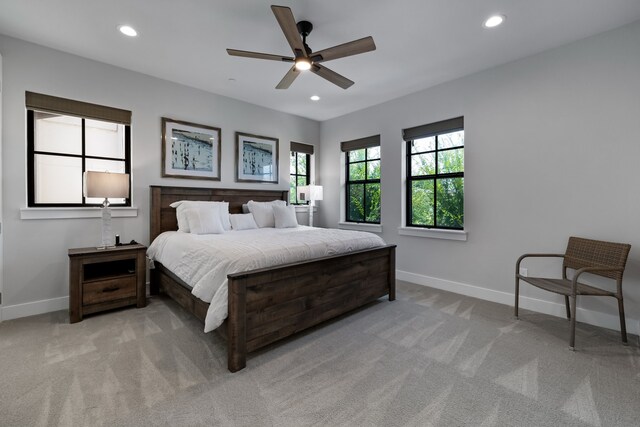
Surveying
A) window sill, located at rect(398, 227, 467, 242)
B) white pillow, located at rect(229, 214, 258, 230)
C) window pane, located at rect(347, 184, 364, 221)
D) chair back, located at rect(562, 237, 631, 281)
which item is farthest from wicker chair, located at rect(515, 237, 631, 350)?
white pillow, located at rect(229, 214, 258, 230)

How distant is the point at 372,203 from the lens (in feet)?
16.5

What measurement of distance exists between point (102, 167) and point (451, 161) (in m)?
4.51

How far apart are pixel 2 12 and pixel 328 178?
441 centimetres

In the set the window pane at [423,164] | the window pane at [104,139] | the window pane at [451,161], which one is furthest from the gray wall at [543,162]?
the window pane at [104,139]

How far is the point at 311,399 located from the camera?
1753mm

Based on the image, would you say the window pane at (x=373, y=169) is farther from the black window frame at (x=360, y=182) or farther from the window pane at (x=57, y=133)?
the window pane at (x=57, y=133)

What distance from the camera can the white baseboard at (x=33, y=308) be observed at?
Answer: 9.47ft

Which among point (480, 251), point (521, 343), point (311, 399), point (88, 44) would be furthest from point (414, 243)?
point (88, 44)

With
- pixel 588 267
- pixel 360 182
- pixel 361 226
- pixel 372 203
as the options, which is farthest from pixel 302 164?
pixel 588 267

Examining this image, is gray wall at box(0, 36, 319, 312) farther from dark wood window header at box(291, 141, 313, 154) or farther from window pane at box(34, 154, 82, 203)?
dark wood window header at box(291, 141, 313, 154)

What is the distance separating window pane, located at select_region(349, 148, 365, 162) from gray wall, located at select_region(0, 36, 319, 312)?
2.41 m

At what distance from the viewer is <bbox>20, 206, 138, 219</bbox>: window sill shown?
2.99m

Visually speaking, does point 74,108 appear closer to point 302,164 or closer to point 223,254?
point 223,254

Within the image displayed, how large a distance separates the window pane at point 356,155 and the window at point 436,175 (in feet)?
3.04
